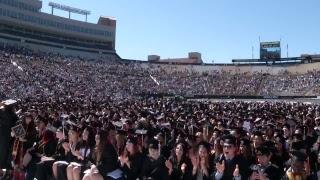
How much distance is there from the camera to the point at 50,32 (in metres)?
84.4

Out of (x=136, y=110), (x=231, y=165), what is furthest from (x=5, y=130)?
(x=136, y=110)

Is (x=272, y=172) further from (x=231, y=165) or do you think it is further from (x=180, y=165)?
(x=180, y=165)

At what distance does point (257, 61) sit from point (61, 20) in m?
37.9

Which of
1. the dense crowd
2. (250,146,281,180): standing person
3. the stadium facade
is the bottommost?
(250,146,281,180): standing person

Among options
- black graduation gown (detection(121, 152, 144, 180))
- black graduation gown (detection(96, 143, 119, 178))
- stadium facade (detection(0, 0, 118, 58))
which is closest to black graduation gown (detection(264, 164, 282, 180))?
black graduation gown (detection(121, 152, 144, 180))

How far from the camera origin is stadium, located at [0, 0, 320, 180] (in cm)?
842

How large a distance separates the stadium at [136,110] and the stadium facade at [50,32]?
8.4 inches

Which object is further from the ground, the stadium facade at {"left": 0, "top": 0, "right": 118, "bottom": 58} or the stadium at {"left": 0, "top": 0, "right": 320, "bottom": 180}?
the stadium facade at {"left": 0, "top": 0, "right": 118, "bottom": 58}

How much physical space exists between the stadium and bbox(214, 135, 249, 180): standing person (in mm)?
17

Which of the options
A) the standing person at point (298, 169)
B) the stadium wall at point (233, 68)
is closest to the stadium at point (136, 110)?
the standing person at point (298, 169)

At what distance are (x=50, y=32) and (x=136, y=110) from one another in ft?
208

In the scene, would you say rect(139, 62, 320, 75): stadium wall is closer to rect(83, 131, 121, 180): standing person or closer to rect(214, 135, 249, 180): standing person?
rect(83, 131, 121, 180): standing person

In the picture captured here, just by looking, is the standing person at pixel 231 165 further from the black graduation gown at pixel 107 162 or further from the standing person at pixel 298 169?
the black graduation gown at pixel 107 162

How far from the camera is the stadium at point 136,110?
842cm
